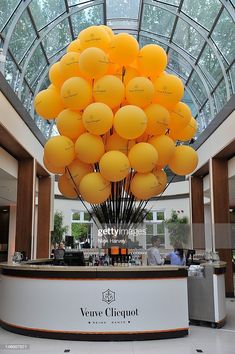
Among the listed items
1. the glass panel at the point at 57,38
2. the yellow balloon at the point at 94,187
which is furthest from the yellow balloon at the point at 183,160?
the glass panel at the point at 57,38

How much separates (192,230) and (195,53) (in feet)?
19.3

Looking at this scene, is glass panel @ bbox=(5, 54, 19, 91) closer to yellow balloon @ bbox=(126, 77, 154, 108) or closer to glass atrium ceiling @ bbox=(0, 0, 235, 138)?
glass atrium ceiling @ bbox=(0, 0, 235, 138)

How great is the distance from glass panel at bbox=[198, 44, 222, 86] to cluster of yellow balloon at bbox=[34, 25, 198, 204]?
6367 millimetres

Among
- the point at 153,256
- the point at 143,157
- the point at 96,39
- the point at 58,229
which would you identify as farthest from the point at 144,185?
the point at 58,229

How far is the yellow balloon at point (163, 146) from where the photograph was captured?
611 centimetres

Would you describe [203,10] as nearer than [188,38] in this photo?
Yes

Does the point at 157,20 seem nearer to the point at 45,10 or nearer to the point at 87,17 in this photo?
the point at 87,17

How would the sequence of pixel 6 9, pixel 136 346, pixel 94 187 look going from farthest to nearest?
pixel 6 9 < pixel 94 187 < pixel 136 346

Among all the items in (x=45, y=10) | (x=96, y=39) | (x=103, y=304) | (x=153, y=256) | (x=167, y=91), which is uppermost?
(x=45, y=10)

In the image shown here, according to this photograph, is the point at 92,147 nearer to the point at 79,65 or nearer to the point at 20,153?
the point at 79,65

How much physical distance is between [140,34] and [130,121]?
9.53 metres

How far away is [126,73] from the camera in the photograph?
6250 mm

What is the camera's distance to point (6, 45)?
374 inches

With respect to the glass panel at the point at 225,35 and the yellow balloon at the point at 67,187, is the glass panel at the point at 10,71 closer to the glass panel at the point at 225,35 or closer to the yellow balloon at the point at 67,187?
the yellow balloon at the point at 67,187
